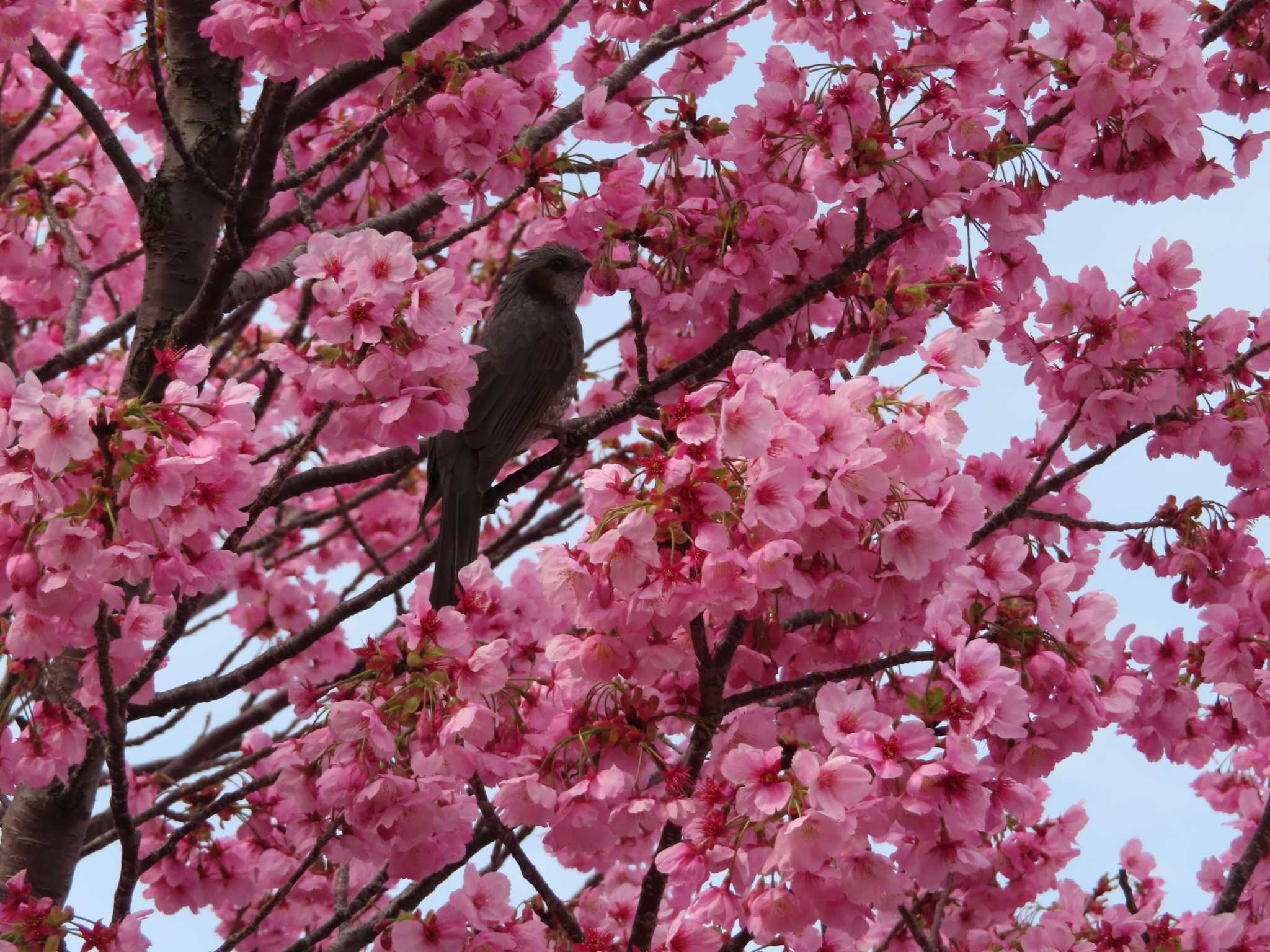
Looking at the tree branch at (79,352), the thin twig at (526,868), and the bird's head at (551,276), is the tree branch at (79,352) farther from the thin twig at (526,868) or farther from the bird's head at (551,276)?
the thin twig at (526,868)

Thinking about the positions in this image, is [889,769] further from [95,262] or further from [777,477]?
[95,262]

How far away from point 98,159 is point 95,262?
55cm

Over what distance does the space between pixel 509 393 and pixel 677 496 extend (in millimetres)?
2281

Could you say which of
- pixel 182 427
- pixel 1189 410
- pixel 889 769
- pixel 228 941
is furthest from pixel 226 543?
pixel 1189 410

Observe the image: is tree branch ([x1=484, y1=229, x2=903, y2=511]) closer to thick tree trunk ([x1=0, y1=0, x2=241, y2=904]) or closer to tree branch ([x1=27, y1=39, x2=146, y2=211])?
thick tree trunk ([x1=0, y1=0, x2=241, y2=904])

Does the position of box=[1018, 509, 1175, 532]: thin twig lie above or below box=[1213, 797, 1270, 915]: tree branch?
above

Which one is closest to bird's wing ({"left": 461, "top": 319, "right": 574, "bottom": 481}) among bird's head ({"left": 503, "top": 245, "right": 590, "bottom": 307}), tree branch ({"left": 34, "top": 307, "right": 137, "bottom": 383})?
bird's head ({"left": 503, "top": 245, "right": 590, "bottom": 307})

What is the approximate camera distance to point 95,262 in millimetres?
5719

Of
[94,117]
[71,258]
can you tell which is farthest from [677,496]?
[71,258]

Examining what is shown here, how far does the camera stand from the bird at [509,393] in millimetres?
3865

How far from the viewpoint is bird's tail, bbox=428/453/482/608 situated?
3668 mm

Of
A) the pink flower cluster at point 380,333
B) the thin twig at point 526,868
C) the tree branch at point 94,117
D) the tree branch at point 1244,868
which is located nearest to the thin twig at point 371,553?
the thin twig at point 526,868

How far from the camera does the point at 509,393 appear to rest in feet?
13.9

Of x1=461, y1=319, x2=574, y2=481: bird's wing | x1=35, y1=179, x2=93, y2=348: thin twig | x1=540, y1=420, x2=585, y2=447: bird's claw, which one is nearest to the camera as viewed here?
x1=540, y1=420, x2=585, y2=447: bird's claw
